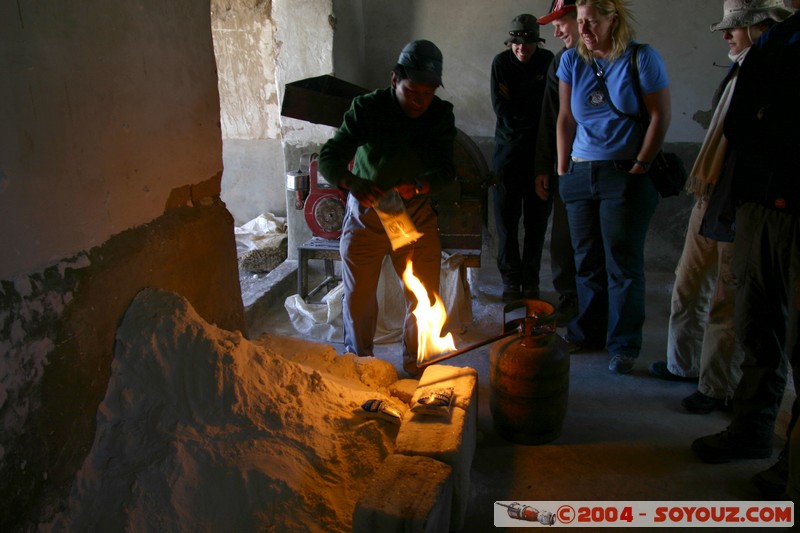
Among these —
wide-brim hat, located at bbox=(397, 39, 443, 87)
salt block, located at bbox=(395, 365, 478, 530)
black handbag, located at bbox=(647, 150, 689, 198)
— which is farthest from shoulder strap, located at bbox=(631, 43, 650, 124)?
salt block, located at bbox=(395, 365, 478, 530)

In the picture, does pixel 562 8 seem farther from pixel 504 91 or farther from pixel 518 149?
pixel 518 149

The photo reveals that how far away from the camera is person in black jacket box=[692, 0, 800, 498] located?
7.71 ft

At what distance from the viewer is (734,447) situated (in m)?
2.74

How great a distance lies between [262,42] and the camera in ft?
22.2

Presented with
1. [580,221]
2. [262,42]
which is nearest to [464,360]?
[580,221]

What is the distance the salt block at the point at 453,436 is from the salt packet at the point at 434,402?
19 mm

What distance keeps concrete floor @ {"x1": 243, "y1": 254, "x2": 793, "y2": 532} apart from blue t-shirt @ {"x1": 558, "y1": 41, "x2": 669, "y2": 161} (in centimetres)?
142

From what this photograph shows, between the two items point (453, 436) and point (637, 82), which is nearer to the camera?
point (453, 436)

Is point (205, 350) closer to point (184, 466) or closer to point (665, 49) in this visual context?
point (184, 466)

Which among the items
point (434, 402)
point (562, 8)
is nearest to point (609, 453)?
point (434, 402)

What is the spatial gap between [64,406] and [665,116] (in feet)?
10.6

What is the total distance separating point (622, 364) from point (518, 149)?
6.40 feet

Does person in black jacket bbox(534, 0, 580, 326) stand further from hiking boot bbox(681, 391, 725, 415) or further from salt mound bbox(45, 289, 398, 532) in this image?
salt mound bbox(45, 289, 398, 532)

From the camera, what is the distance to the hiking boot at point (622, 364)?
147 inches
